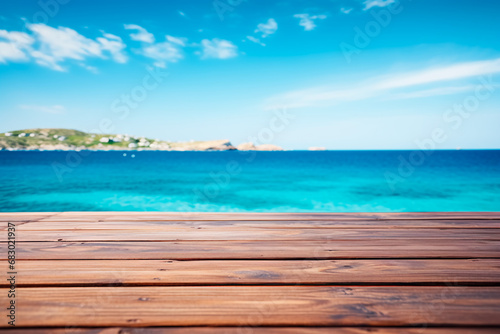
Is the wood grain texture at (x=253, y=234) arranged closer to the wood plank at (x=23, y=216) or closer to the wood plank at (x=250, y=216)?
the wood plank at (x=250, y=216)

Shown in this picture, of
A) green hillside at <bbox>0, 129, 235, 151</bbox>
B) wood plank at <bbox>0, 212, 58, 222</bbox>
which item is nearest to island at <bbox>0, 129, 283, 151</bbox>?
green hillside at <bbox>0, 129, 235, 151</bbox>

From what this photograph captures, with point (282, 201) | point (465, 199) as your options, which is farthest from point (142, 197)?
point (465, 199)

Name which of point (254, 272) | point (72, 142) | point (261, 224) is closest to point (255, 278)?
point (254, 272)

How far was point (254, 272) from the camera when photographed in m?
1.22

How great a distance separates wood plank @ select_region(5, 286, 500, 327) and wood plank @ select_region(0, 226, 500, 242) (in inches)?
25.4

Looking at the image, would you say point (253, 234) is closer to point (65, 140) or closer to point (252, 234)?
point (252, 234)

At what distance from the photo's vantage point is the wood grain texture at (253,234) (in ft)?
5.62

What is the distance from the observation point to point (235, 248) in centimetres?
154

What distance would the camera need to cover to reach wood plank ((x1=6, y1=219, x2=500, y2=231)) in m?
1.97

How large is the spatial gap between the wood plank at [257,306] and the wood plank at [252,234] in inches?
25.4

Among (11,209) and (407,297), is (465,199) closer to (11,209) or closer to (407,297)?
(407,297)

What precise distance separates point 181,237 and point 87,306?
807 mm

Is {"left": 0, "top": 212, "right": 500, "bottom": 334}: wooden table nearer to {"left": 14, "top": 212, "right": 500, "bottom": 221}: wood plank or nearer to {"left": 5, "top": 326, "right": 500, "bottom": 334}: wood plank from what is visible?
{"left": 5, "top": 326, "right": 500, "bottom": 334}: wood plank

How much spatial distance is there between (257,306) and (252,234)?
86 centimetres
